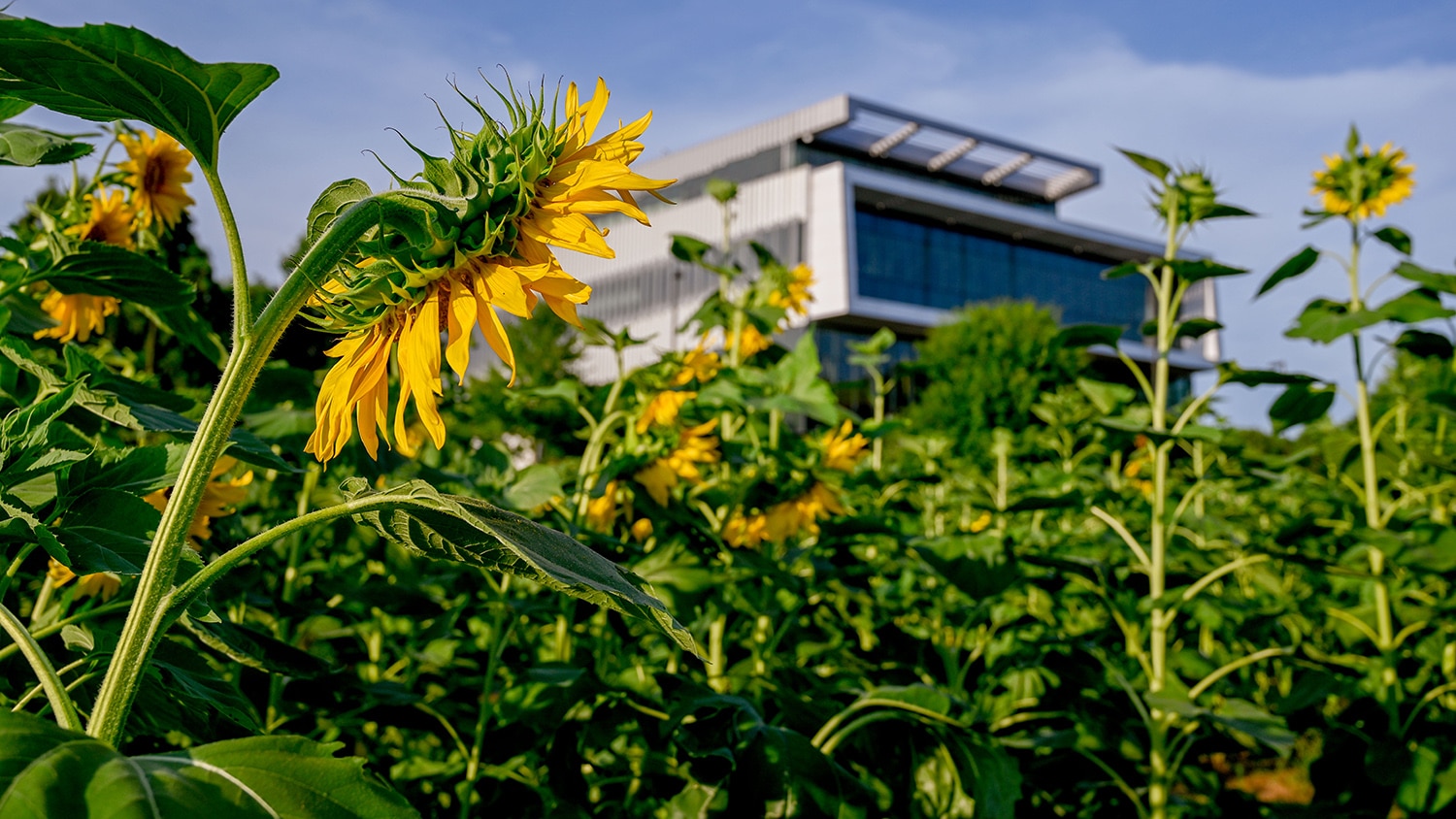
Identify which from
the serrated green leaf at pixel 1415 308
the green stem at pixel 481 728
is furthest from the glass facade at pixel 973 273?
the green stem at pixel 481 728

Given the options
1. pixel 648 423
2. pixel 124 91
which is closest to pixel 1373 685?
pixel 648 423

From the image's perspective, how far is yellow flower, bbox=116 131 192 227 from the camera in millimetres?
1794

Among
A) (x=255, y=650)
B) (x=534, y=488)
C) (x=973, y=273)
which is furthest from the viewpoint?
(x=973, y=273)

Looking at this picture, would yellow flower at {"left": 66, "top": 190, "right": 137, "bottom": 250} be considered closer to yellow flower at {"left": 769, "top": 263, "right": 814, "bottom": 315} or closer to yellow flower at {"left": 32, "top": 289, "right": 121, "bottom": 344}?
yellow flower at {"left": 32, "top": 289, "right": 121, "bottom": 344}

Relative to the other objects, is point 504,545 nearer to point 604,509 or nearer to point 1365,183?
point 604,509

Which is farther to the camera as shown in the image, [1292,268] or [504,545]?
[1292,268]

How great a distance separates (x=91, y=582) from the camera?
4.40ft

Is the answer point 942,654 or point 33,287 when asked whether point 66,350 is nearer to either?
point 33,287

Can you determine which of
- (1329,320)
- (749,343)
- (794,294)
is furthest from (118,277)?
(1329,320)

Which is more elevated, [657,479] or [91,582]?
[657,479]

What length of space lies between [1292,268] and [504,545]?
216 cm

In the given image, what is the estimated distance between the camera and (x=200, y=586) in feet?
2.04

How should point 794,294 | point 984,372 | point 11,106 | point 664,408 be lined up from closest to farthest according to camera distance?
point 11,106 < point 664,408 < point 794,294 < point 984,372

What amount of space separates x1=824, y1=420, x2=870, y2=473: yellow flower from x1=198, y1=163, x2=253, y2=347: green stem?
1627 millimetres
